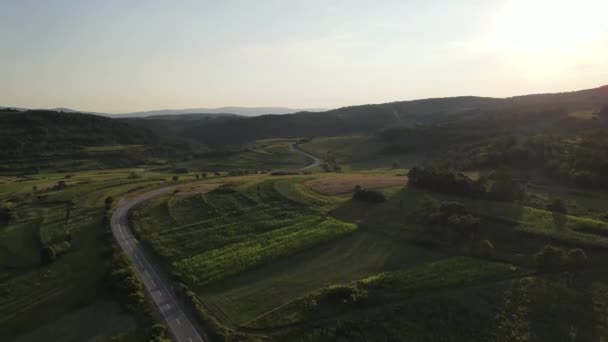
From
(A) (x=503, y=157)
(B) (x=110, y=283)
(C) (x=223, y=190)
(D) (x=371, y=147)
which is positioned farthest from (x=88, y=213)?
(D) (x=371, y=147)

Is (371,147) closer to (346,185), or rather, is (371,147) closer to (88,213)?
(346,185)

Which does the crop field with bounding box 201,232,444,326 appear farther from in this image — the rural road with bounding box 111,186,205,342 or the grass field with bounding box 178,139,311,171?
the grass field with bounding box 178,139,311,171

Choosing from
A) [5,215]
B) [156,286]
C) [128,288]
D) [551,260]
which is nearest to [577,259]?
[551,260]

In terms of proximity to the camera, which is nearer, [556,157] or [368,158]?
[556,157]

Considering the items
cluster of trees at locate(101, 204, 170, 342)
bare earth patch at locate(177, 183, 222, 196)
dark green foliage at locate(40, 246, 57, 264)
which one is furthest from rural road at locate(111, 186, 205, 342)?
bare earth patch at locate(177, 183, 222, 196)

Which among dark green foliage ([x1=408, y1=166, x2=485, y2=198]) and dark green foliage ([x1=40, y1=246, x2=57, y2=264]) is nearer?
dark green foliage ([x1=40, y1=246, x2=57, y2=264])

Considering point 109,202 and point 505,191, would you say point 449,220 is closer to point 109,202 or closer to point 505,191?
point 505,191
